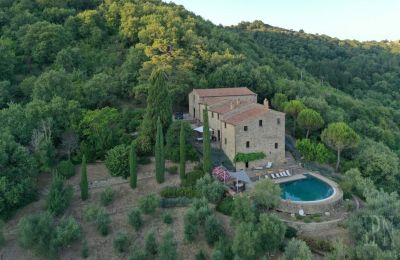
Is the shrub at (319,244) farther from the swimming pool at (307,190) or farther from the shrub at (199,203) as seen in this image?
the shrub at (199,203)

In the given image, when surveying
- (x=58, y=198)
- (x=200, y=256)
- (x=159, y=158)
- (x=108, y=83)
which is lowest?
(x=200, y=256)

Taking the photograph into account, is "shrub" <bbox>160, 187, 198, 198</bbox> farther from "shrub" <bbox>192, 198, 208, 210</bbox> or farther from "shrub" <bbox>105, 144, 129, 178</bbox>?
"shrub" <bbox>105, 144, 129, 178</bbox>

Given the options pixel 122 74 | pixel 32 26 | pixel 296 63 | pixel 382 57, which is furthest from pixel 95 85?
pixel 382 57

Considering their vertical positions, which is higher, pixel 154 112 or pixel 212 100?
pixel 212 100

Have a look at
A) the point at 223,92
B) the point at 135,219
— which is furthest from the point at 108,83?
the point at 135,219

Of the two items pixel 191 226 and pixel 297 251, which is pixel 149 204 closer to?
pixel 191 226

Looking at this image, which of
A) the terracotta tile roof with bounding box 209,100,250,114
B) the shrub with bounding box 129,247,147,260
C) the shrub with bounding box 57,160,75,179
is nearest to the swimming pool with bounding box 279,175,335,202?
the terracotta tile roof with bounding box 209,100,250,114
